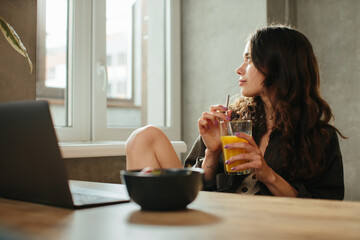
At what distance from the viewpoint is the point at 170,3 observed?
9.44 feet

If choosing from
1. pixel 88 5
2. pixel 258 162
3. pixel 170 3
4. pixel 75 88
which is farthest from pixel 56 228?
pixel 170 3

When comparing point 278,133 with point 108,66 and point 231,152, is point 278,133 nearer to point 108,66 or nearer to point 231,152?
point 231,152

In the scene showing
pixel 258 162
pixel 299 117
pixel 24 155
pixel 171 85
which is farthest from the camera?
pixel 171 85

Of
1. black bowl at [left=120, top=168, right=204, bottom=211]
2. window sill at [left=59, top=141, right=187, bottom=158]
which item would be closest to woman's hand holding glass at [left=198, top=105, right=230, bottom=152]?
window sill at [left=59, top=141, right=187, bottom=158]

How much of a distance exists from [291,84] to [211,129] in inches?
15.3

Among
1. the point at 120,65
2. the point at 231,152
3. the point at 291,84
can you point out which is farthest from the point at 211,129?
the point at 120,65

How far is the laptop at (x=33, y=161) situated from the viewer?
2.08 feet

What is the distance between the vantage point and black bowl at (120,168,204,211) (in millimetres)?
610

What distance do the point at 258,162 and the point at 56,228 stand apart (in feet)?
2.73

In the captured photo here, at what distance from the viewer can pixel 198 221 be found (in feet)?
1.81

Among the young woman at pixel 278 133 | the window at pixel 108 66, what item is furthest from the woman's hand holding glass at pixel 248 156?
the window at pixel 108 66

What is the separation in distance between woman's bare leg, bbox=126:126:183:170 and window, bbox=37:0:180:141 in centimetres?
100

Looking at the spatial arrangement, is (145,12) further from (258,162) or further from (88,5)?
(258,162)

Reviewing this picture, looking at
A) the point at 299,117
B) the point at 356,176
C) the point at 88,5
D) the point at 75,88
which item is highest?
the point at 88,5
